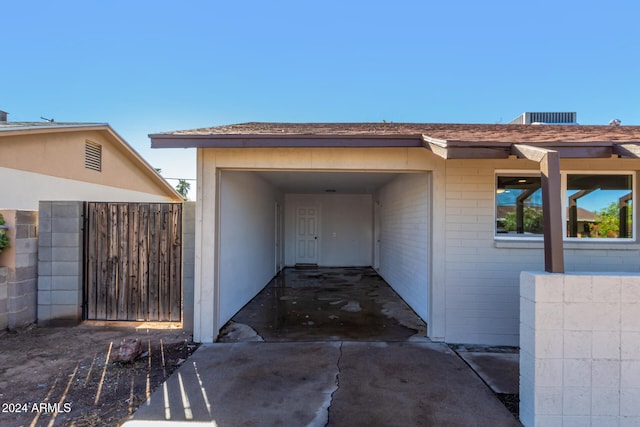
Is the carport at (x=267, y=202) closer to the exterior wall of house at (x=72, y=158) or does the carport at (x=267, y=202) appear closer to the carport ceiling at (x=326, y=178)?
the carport ceiling at (x=326, y=178)

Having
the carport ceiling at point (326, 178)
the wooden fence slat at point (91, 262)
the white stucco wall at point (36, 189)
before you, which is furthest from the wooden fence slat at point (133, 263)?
the white stucco wall at point (36, 189)

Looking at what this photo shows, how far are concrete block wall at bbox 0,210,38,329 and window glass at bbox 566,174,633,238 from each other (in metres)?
Result: 7.82

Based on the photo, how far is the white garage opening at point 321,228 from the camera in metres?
5.48

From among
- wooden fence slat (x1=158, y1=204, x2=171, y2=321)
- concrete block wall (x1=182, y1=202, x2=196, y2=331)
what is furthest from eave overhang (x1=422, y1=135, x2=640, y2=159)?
wooden fence slat (x1=158, y1=204, x2=171, y2=321)

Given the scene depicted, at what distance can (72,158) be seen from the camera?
361 inches

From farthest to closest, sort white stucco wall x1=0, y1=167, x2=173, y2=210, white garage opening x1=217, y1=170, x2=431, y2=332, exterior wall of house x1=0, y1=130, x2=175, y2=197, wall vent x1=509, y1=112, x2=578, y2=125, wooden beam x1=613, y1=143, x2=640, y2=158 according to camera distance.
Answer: wall vent x1=509, y1=112, x2=578, y2=125
exterior wall of house x1=0, y1=130, x2=175, y2=197
white stucco wall x1=0, y1=167, x2=173, y2=210
white garage opening x1=217, y1=170, x2=431, y2=332
wooden beam x1=613, y1=143, x2=640, y2=158

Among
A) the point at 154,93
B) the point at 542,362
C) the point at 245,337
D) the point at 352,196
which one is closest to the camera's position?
the point at 542,362

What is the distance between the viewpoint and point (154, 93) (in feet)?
37.7

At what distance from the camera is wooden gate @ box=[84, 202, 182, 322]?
505cm

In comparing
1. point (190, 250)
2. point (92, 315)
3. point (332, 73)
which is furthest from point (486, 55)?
point (92, 315)

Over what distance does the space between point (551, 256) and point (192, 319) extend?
439 cm

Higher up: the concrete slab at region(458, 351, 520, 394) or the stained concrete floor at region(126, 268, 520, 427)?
the stained concrete floor at region(126, 268, 520, 427)

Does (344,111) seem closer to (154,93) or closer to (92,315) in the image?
(154,93)

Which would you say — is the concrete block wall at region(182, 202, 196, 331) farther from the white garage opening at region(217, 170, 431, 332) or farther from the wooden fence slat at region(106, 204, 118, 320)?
the wooden fence slat at region(106, 204, 118, 320)
